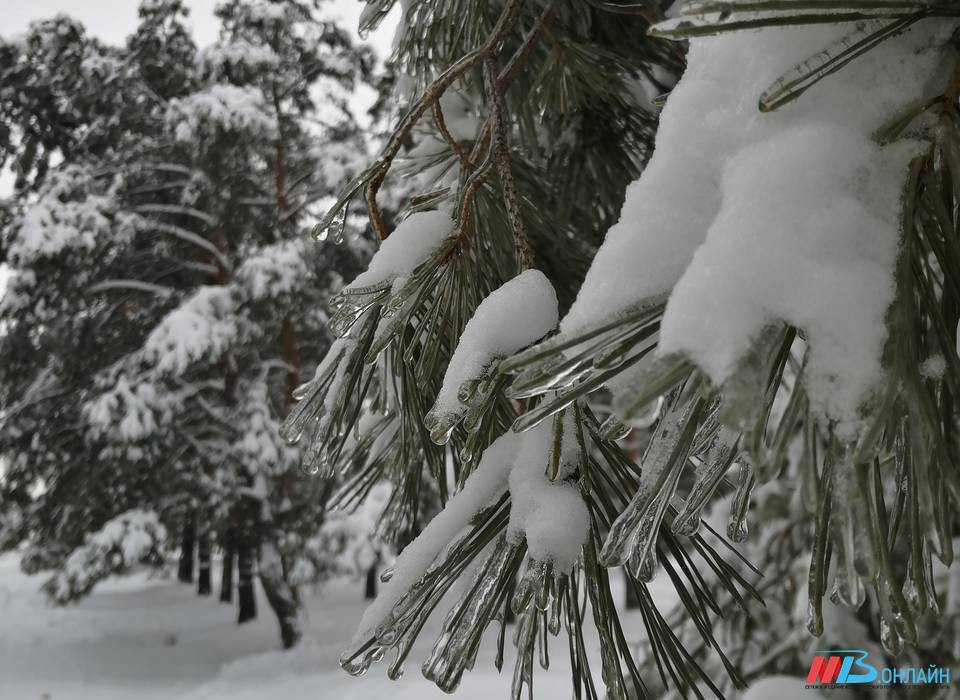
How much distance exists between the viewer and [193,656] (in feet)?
26.1

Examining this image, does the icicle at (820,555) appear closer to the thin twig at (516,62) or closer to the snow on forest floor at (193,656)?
the thin twig at (516,62)

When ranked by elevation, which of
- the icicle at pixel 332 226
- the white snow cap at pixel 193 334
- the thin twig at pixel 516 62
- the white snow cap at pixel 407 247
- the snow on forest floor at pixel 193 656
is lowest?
the snow on forest floor at pixel 193 656

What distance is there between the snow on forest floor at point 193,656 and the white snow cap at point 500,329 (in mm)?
4898

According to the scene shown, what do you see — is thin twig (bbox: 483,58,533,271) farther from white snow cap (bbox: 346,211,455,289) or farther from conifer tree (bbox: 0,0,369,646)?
conifer tree (bbox: 0,0,369,646)

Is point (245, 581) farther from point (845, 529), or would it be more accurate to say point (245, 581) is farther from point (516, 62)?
point (845, 529)

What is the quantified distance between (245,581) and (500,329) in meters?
8.62

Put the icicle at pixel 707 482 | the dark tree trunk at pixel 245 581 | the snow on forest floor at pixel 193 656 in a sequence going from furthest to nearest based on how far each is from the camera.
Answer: the dark tree trunk at pixel 245 581 < the snow on forest floor at pixel 193 656 < the icicle at pixel 707 482

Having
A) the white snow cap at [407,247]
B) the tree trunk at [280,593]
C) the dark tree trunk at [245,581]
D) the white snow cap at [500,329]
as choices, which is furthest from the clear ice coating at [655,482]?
the dark tree trunk at [245,581]

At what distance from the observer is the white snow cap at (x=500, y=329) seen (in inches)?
A: 16.8

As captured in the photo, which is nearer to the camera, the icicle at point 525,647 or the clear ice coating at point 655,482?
the clear ice coating at point 655,482

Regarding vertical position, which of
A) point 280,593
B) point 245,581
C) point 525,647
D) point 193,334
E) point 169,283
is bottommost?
point 280,593

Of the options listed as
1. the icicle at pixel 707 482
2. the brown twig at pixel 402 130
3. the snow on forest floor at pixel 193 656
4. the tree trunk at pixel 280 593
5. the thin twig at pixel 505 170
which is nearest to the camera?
the icicle at pixel 707 482

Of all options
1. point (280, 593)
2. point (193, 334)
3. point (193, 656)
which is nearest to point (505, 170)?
point (193, 334)

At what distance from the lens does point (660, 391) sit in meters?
0.25
